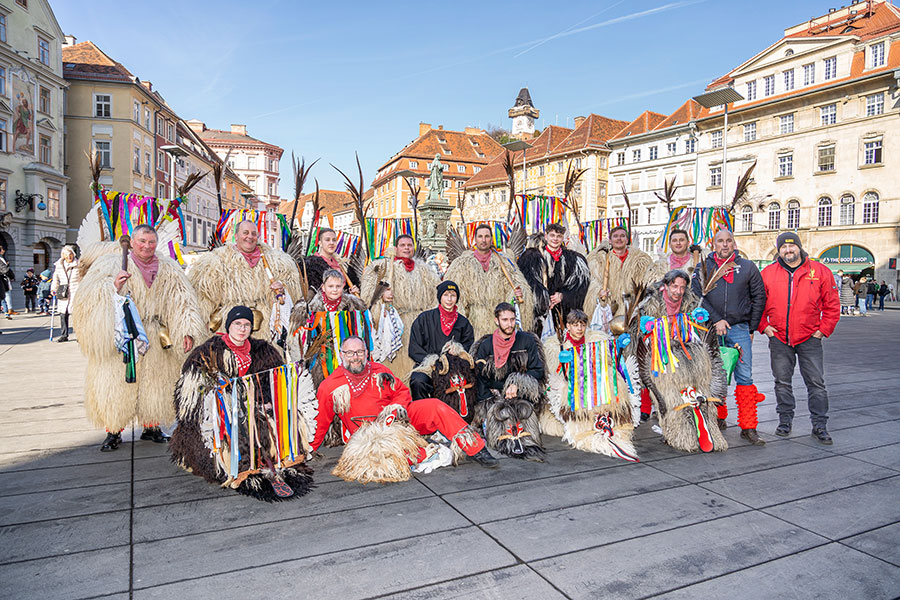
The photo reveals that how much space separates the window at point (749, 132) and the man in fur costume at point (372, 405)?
32.6 m

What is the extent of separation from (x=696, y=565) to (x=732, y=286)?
256cm

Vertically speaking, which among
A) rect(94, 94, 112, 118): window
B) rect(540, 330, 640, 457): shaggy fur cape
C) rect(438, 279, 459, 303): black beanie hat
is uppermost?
rect(94, 94, 112, 118): window

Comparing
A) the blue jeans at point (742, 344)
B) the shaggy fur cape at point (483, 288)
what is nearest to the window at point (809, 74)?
the blue jeans at point (742, 344)

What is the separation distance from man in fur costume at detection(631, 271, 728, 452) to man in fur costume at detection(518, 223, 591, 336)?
0.84m

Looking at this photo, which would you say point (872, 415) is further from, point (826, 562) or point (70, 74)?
point (70, 74)

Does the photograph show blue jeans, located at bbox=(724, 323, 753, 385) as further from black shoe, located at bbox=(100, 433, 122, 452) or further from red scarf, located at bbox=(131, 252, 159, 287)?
black shoe, located at bbox=(100, 433, 122, 452)

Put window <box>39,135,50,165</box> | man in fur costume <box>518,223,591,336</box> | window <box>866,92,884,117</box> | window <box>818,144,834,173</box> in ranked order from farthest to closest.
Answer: window <box>818,144,834,173</box> → window <box>39,135,50,165</box> → window <box>866,92,884,117</box> → man in fur costume <box>518,223,591,336</box>

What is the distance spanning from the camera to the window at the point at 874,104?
25062 millimetres

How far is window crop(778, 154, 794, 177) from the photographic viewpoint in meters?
28.5

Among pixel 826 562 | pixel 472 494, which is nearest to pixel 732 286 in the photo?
pixel 826 562

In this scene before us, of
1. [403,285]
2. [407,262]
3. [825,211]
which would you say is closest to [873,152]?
[825,211]

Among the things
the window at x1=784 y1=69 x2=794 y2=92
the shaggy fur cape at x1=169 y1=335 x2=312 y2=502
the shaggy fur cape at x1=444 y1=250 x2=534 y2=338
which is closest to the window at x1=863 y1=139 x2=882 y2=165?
the window at x1=784 y1=69 x2=794 y2=92

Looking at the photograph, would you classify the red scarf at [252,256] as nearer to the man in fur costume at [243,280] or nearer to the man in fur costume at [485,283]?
the man in fur costume at [243,280]

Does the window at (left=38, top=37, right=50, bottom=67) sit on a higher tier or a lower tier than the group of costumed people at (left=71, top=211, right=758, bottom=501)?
higher
